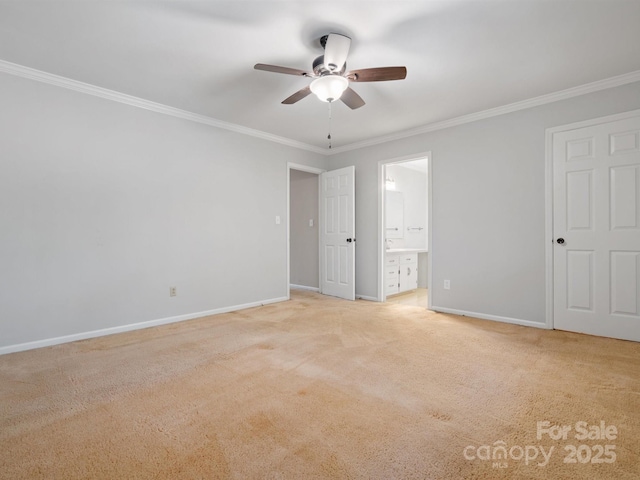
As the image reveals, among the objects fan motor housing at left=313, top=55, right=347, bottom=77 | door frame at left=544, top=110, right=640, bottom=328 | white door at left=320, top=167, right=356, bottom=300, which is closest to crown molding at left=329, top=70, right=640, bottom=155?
door frame at left=544, top=110, right=640, bottom=328

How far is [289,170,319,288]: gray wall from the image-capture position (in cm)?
589

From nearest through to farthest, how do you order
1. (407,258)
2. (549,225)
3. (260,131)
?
(549,225) → (260,131) → (407,258)

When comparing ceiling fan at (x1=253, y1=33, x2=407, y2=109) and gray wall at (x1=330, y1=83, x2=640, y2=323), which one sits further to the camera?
gray wall at (x1=330, y1=83, x2=640, y2=323)

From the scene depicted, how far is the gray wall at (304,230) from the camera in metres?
5.89

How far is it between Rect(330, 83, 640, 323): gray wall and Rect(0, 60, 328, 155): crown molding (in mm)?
2213

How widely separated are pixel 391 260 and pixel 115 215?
3.86 m

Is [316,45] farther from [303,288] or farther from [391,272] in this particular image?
[303,288]

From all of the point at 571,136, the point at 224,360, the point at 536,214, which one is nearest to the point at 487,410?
the point at 224,360

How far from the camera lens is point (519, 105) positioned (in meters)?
3.57

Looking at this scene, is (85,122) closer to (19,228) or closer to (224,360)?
(19,228)

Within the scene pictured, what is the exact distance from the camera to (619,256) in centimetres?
307

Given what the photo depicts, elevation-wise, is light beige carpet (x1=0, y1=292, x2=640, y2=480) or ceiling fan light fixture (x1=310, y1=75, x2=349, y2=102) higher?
ceiling fan light fixture (x1=310, y1=75, x2=349, y2=102)

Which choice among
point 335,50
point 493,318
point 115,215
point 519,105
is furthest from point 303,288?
point 335,50

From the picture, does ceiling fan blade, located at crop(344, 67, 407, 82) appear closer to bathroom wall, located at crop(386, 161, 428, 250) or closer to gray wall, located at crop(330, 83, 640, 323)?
gray wall, located at crop(330, 83, 640, 323)
